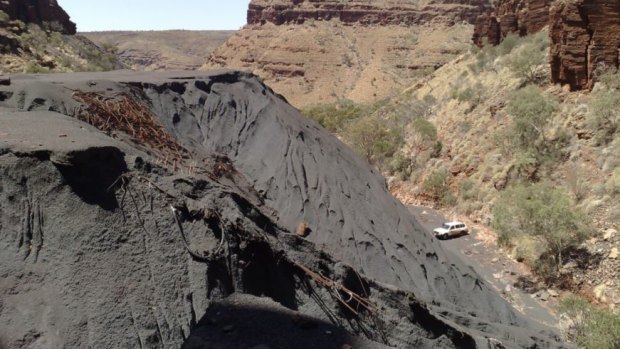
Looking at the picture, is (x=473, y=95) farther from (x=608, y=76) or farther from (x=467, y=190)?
(x=608, y=76)

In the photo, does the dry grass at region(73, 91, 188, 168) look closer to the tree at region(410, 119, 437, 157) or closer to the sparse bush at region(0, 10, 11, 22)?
the tree at region(410, 119, 437, 157)

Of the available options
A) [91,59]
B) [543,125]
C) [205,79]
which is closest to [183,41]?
[91,59]

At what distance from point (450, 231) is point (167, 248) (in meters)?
16.3

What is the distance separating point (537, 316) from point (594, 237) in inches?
126

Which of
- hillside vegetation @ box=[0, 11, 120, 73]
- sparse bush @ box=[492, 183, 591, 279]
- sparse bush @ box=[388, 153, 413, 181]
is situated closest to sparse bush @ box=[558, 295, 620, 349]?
sparse bush @ box=[492, 183, 591, 279]

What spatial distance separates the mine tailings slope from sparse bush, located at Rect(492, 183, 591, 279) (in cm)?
835

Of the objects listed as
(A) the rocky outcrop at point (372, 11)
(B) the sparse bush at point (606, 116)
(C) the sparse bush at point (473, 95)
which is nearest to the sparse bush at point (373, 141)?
(C) the sparse bush at point (473, 95)

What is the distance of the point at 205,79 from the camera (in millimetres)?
8867

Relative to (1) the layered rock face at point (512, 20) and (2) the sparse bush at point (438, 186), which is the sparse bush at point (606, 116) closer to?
(2) the sparse bush at point (438, 186)

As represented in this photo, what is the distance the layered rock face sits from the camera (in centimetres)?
A: 3130

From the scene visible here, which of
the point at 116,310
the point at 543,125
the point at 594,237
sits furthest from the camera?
the point at 543,125

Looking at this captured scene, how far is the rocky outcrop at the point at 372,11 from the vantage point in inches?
3054

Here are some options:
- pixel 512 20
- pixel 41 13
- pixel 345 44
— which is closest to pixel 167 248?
pixel 512 20

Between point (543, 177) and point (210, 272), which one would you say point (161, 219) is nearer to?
point (210, 272)
